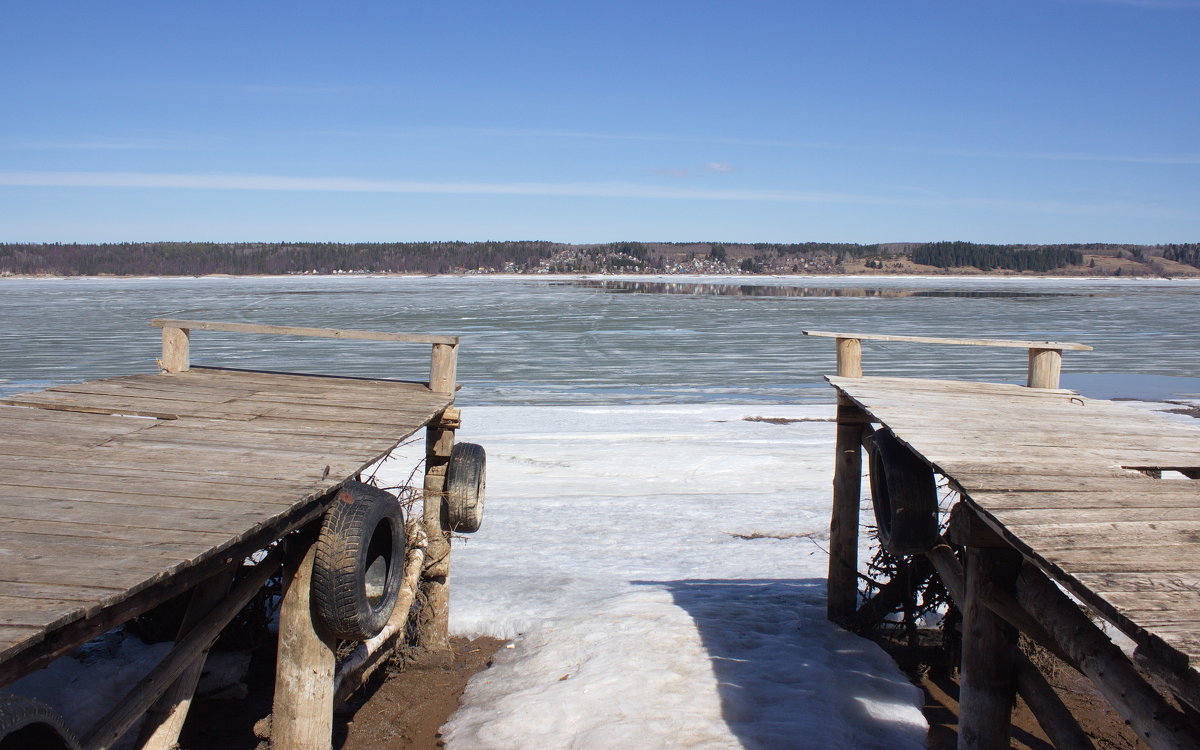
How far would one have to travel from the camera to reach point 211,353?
25031 millimetres

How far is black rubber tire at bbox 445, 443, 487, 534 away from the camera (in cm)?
645

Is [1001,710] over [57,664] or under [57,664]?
over

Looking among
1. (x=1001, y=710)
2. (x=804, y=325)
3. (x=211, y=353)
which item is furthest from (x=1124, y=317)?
(x=1001, y=710)

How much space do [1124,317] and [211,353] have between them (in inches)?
1456

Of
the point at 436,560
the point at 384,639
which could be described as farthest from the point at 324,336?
the point at 384,639

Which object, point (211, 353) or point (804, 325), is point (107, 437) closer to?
point (211, 353)

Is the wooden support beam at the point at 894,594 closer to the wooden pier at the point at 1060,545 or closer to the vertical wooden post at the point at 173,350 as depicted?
the wooden pier at the point at 1060,545

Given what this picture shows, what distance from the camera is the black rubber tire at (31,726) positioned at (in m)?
2.50

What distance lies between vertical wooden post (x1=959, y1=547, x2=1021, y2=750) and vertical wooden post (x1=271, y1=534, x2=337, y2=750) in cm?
272

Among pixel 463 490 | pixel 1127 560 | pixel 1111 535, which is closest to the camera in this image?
pixel 1127 560

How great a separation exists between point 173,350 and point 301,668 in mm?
3504

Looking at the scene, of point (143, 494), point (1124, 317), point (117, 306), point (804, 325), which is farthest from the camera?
point (117, 306)

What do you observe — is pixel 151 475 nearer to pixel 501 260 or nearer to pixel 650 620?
pixel 650 620

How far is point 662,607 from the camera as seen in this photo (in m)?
7.16
